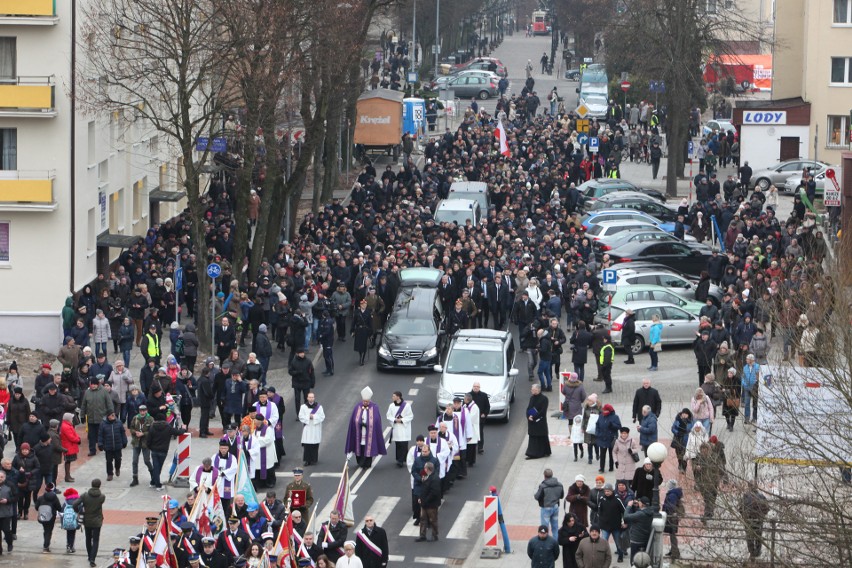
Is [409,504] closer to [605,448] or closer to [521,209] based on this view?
[605,448]

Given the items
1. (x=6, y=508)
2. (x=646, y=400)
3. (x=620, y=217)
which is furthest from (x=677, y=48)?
(x=6, y=508)

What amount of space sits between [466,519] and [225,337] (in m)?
9.76

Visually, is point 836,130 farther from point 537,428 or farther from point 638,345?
point 537,428

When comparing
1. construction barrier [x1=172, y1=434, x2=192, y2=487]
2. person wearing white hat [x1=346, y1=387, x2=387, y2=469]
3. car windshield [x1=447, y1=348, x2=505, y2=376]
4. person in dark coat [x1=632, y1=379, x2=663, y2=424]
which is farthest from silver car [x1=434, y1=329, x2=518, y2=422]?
construction barrier [x1=172, y1=434, x2=192, y2=487]

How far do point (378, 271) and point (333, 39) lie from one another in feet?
33.3

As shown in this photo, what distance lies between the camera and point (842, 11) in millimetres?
65938

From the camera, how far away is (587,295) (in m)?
38.8

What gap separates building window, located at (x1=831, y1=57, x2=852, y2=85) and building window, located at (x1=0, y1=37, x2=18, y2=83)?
120 ft

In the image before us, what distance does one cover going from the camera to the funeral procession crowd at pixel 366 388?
2494 centimetres

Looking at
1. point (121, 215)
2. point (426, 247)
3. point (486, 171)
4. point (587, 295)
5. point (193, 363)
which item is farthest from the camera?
point (486, 171)

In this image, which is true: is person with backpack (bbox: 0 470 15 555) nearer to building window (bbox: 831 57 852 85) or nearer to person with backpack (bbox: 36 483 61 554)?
person with backpack (bbox: 36 483 61 554)

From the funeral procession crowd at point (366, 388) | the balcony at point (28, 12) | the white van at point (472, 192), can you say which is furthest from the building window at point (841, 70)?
the balcony at point (28, 12)

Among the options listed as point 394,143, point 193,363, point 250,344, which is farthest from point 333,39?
point 394,143

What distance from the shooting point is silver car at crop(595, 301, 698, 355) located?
1531 inches
